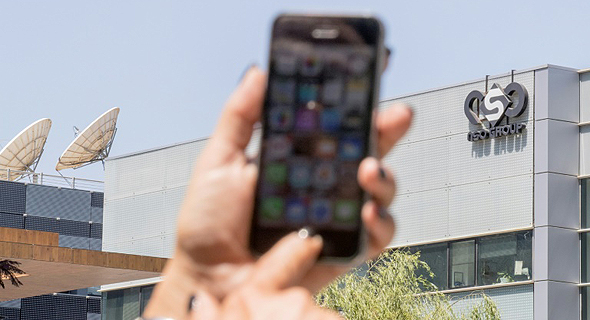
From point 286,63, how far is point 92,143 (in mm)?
53443

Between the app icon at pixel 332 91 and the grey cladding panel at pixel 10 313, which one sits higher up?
the app icon at pixel 332 91

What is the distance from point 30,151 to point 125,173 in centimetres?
1659

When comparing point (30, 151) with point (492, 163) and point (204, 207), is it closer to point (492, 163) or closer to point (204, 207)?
point (492, 163)

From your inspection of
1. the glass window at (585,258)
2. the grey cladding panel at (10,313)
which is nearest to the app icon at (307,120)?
the glass window at (585,258)

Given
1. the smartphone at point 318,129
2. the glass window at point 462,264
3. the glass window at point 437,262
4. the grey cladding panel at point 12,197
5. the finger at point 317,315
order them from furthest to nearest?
1. the grey cladding panel at point 12,197
2. the glass window at point 437,262
3. the glass window at point 462,264
4. the smartphone at point 318,129
5. the finger at point 317,315

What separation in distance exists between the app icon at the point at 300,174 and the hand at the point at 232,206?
79 mm

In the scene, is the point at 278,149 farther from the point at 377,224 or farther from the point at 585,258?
the point at 585,258

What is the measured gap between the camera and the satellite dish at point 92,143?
178ft

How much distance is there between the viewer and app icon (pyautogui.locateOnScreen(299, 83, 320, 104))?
246cm

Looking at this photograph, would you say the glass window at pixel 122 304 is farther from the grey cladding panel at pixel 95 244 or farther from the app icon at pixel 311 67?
the app icon at pixel 311 67

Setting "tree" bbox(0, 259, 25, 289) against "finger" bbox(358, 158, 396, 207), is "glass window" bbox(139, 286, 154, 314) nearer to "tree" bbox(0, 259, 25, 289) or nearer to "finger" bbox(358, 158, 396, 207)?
"tree" bbox(0, 259, 25, 289)

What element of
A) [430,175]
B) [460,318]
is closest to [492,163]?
[430,175]

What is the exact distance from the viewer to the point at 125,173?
42.6 m

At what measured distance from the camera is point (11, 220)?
190 ft
